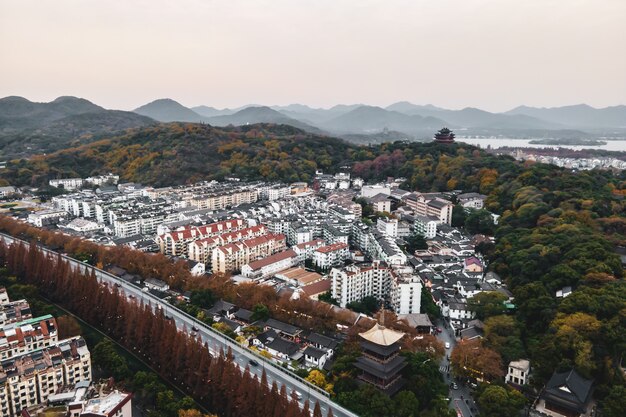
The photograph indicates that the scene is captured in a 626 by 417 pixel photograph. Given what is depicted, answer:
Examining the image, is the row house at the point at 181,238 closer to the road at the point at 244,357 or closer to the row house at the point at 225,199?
the road at the point at 244,357

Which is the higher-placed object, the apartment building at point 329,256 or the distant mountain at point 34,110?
the distant mountain at point 34,110

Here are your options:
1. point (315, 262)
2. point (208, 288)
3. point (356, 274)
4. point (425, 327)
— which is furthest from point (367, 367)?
point (315, 262)

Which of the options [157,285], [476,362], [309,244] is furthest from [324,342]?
[309,244]

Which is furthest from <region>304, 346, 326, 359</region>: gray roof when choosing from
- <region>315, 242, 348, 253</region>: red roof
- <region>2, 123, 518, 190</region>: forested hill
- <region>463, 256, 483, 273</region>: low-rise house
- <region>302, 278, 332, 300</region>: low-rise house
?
<region>2, 123, 518, 190</region>: forested hill

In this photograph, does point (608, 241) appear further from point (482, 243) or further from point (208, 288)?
point (208, 288)

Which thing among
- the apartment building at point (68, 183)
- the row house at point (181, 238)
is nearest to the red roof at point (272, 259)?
the row house at point (181, 238)

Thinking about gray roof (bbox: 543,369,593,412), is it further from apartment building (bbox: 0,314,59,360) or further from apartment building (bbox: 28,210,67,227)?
apartment building (bbox: 28,210,67,227)
